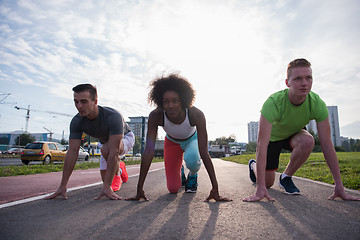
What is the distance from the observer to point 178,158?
4312 mm

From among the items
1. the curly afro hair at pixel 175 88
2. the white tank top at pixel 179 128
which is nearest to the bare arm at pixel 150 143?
Result: the white tank top at pixel 179 128

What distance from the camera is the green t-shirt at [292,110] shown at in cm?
325

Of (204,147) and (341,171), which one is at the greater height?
(204,147)

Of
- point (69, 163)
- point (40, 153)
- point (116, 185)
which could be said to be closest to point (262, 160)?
point (116, 185)

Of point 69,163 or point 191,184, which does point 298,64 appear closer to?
point 191,184

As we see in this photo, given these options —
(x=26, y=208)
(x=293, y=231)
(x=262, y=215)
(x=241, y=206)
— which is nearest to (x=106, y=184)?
(x=26, y=208)

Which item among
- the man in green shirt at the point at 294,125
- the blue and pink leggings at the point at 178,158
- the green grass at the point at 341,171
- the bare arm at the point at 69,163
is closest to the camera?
the man in green shirt at the point at 294,125

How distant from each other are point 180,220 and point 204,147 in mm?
1367

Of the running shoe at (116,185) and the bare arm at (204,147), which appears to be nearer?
the bare arm at (204,147)

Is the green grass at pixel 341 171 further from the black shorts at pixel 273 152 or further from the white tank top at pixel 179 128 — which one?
the white tank top at pixel 179 128

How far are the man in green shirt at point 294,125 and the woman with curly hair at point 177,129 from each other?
0.71 m

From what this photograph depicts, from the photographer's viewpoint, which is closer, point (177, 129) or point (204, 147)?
point (204, 147)

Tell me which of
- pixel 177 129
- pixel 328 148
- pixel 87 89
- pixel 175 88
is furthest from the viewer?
pixel 177 129

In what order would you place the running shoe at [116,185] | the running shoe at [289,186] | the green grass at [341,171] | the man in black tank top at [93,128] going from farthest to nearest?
the green grass at [341,171] < the running shoe at [116,185] < the running shoe at [289,186] < the man in black tank top at [93,128]
